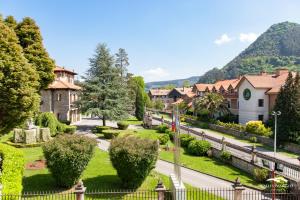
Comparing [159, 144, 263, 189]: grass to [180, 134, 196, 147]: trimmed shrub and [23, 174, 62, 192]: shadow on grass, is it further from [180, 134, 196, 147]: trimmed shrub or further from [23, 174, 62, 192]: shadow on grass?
[23, 174, 62, 192]: shadow on grass

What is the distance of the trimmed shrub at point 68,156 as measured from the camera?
57.3 feet

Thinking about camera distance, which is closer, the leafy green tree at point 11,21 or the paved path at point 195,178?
the paved path at point 195,178

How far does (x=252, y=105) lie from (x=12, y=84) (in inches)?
1552

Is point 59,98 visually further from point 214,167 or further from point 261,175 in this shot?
point 261,175

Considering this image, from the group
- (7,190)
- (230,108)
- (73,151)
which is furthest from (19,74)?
(230,108)

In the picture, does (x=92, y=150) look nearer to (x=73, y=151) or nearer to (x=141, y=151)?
(x=73, y=151)

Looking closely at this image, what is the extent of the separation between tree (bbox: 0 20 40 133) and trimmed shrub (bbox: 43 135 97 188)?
3332mm

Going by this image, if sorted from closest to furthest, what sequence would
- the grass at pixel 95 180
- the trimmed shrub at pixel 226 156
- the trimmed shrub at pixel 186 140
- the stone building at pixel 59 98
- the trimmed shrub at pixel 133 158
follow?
the trimmed shrub at pixel 133 158, the grass at pixel 95 180, the trimmed shrub at pixel 226 156, the trimmed shrub at pixel 186 140, the stone building at pixel 59 98

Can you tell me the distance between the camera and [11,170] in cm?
1508

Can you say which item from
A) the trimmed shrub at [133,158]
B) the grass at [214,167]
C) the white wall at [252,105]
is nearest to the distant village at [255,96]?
the white wall at [252,105]

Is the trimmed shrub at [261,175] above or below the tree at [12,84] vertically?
below

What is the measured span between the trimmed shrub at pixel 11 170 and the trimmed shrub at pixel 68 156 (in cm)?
179

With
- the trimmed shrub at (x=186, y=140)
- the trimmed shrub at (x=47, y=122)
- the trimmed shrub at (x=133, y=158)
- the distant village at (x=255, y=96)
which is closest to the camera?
the trimmed shrub at (x=133, y=158)

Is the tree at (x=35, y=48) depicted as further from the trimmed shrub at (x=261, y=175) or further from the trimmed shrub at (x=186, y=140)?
the trimmed shrub at (x=261, y=175)
